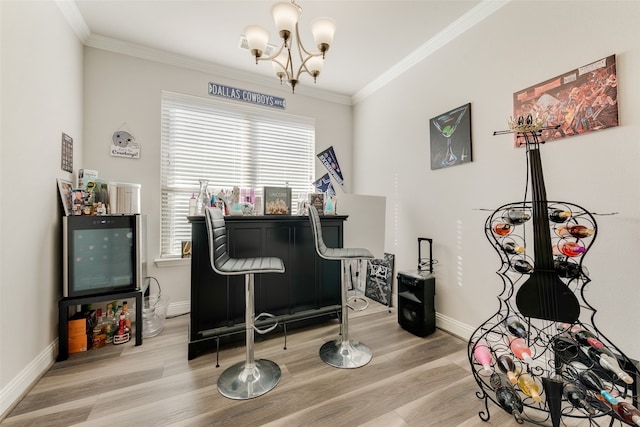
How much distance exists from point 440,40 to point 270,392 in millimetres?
3242

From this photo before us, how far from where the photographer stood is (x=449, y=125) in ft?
7.71

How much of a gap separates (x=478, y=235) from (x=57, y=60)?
11.9ft

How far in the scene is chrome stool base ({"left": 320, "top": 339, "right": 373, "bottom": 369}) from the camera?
1861mm

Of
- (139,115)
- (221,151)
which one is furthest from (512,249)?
(139,115)

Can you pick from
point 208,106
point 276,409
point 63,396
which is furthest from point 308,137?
point 63,396

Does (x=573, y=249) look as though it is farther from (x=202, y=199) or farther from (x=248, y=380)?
(x=202, y=199)

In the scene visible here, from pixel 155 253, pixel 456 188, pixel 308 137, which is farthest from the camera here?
pixel 308 137

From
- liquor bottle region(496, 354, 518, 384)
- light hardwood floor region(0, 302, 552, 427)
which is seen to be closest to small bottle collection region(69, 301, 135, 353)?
light hardwood floor region(0, 302, 552, 427)

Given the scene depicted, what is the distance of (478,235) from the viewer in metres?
2.12

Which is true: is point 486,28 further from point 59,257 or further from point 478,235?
point 59,257

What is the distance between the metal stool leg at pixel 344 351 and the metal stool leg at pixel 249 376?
0.41 metres

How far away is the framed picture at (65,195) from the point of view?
195 cm

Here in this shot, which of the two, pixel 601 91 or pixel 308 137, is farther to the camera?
pixel 308 137

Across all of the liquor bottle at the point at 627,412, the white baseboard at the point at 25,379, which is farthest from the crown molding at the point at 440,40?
the white baseboard at the point at 25,379
